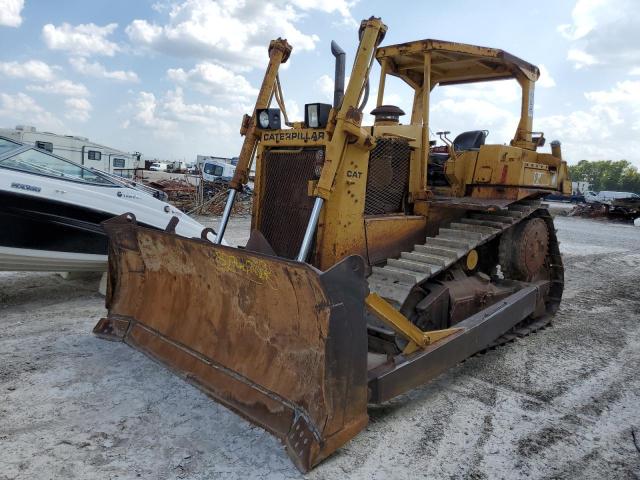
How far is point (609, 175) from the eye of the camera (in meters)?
76.0

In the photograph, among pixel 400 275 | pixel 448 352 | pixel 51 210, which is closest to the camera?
pixel 448 352

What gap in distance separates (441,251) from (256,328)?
1.83 metres

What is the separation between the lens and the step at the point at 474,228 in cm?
473

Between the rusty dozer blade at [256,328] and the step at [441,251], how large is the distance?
5.27ft

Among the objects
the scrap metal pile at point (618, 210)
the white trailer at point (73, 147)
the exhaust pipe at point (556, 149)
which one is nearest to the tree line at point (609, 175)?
the scrap metal pile at point (618, 210)

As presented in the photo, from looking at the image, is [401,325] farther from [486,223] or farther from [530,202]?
[530,202]

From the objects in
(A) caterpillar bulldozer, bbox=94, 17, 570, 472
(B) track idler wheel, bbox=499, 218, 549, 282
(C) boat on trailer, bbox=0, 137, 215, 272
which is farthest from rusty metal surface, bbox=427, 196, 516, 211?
(C) boat on trailer, bbox=0, 137, 215, 272

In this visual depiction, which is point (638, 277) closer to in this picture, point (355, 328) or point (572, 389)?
point (572, 389)

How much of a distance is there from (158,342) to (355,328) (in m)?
1.95

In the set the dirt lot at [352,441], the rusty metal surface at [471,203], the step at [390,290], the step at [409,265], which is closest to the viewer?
the dirt lot at [352,441]

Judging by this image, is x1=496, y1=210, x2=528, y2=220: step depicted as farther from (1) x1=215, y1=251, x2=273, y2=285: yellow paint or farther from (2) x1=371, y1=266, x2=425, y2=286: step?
(1) x1=215, y1=251, x2=273, y2=285: yellow paint

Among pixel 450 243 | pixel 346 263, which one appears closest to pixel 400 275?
pixel 450 243

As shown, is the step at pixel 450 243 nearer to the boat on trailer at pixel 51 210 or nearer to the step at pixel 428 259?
the step at pixel 428 259

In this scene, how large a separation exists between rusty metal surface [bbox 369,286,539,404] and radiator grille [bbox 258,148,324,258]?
1.41 m
